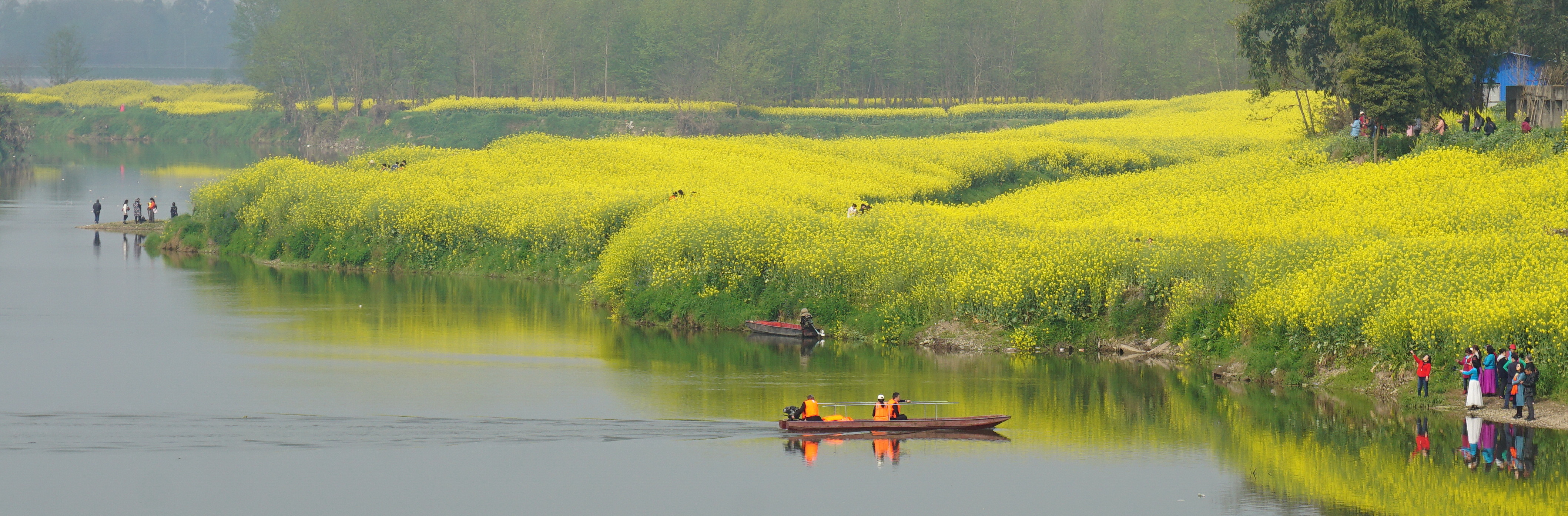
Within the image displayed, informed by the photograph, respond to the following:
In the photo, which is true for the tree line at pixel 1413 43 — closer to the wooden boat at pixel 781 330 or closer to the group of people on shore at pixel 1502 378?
the wooden boat at pixel 781 330

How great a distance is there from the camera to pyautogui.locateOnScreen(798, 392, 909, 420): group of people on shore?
114 ft

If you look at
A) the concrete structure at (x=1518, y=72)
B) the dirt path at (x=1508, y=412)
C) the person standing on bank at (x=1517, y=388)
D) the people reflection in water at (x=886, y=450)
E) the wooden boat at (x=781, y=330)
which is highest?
the concrete structure at (x=1518, y=72)

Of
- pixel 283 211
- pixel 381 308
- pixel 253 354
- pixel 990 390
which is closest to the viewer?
pixel 990 390

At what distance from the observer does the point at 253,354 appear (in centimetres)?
4497

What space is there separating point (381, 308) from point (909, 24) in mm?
133855

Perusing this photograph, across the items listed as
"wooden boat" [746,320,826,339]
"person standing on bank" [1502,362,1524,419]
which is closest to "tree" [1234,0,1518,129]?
"wooden boat" [746,320,826,339]

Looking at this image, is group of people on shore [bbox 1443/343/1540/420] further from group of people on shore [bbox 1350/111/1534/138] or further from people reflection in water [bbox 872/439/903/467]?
group of people on shore [bbox 1350/111/1534/138]

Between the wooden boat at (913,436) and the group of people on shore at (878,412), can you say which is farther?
the group of people on shore at (878,412)

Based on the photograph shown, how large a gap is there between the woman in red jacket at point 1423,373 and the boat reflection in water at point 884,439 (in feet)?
33.5

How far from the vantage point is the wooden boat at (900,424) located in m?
34.6

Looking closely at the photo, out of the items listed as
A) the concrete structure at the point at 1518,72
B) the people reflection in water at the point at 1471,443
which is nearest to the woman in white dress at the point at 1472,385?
the people reflection in water at the point at 1471,443

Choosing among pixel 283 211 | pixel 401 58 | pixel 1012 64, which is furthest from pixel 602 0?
pixel 283 211

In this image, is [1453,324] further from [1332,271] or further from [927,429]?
[927,429]

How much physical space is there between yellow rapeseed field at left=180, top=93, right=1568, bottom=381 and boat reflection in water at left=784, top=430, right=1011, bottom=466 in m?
10.8
